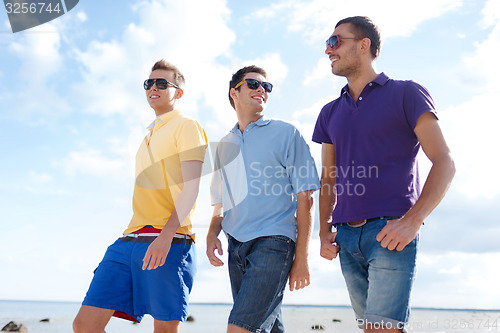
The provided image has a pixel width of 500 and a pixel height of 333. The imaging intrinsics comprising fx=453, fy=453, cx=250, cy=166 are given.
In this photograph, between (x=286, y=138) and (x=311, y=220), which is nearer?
(x=311, y=220)

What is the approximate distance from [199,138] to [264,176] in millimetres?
708

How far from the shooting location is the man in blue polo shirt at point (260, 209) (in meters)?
3.34

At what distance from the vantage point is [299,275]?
3400 millimetres

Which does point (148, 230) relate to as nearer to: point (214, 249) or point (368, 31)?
point (214, 249)

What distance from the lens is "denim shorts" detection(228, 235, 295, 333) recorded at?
3.28 metres

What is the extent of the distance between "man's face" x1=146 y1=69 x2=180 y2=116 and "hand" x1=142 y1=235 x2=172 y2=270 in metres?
1.43

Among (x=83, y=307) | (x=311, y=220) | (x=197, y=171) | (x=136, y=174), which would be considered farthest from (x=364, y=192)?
(x=83, y=307)

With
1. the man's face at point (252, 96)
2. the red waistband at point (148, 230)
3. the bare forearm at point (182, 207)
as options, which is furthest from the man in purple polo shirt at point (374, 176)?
the red waistband at point (148, 230)

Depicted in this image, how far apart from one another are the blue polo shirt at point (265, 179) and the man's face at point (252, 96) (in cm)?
25

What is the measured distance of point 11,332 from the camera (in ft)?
52.0

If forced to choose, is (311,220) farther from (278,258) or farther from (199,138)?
(199,138)

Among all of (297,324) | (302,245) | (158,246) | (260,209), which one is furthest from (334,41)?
(297,324)

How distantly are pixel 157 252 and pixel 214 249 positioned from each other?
1.90 ft

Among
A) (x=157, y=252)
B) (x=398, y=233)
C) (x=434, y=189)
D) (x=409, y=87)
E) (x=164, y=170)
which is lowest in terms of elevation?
(x=157, y=252)
